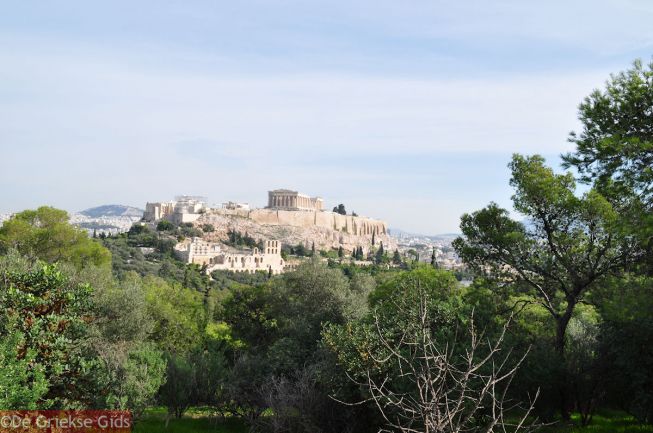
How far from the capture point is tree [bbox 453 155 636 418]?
44.3ft

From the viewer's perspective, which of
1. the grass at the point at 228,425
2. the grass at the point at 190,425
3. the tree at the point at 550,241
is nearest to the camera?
the grass at the point at 228,425

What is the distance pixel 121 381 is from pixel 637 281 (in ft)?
41.7

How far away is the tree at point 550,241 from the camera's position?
1350cm

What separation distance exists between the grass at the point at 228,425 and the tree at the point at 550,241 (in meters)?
0.95

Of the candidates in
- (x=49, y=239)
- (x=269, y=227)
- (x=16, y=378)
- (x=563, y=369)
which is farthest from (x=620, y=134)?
(x=269, y=227)

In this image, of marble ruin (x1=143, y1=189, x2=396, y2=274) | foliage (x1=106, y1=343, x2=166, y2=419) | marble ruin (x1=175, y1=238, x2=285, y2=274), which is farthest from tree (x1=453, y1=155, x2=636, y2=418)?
marble ruin (x1=143, y1=189, x2=396, y2=274)

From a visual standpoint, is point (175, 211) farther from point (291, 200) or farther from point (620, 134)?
point (620, 134)

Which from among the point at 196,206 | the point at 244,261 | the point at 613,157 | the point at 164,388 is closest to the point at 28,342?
the point at 164,388

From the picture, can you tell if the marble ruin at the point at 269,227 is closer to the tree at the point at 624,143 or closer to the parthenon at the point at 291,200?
the parthenon at the point at 291,200

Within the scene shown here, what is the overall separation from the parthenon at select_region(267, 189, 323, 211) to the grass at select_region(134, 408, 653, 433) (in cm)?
14228

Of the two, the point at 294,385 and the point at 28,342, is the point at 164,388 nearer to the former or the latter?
the point at 294,385

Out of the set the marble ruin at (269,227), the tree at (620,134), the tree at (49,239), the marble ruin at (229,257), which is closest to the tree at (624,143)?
the tree at (620,134)

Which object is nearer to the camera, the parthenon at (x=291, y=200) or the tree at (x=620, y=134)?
the tree at (x=620, y=134)

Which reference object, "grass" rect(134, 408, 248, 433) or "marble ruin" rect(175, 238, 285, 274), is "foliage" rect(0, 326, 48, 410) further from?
"marble ruin" rect(175, 238, 285, 274)
